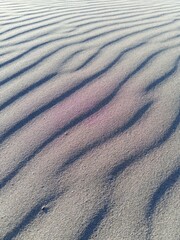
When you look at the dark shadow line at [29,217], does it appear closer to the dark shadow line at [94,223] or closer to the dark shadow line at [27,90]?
the dark shadow line at [94,223]

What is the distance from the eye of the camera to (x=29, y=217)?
1047 millimetres

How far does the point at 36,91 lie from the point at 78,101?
0.93 feet

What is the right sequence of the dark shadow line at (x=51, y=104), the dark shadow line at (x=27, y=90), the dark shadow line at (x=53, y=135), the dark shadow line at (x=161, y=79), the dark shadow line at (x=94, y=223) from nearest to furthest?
the dark shadow line at (x=94, y=223) → the dark shadow line at (x=53, y=135) → the dark shadow line at (x=51, y=104) → the dark shadow line at (x=27, y=90) → the dark shadow line at (x=161, y=79)

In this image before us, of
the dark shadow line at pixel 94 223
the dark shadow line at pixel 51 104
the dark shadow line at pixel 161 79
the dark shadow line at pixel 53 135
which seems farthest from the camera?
the dark shadow line at pixel 161 79

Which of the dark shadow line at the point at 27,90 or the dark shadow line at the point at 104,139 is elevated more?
the dark shadow line at the point at 27,90

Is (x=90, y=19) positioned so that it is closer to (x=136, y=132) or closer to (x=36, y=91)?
(x=36, y=91)

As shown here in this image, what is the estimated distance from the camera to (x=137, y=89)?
5.82ft

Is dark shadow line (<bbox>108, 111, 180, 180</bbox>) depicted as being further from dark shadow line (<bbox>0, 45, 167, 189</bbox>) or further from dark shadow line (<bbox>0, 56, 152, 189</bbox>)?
dark shadow line (<bbox>0, 45, 167, 189</bbox>)

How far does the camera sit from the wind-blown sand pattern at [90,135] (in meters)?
1.04

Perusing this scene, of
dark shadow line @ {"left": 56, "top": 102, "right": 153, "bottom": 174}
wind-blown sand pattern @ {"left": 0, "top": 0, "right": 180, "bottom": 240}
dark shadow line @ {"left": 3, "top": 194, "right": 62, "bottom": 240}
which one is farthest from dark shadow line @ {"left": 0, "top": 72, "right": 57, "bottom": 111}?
dark shadow line @ {"left": 3, "top": 194, "right": 62, "bottom": 240}

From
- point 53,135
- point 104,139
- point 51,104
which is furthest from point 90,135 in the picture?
point 51,104

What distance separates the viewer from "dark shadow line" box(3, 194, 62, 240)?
3.28 feet

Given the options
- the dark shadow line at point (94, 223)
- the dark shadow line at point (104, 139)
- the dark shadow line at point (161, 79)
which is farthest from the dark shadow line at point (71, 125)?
the dark shadow line at point (94, 223)

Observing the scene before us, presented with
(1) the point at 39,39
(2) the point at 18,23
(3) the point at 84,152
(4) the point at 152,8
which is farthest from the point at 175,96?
(4) the point at 152,8
